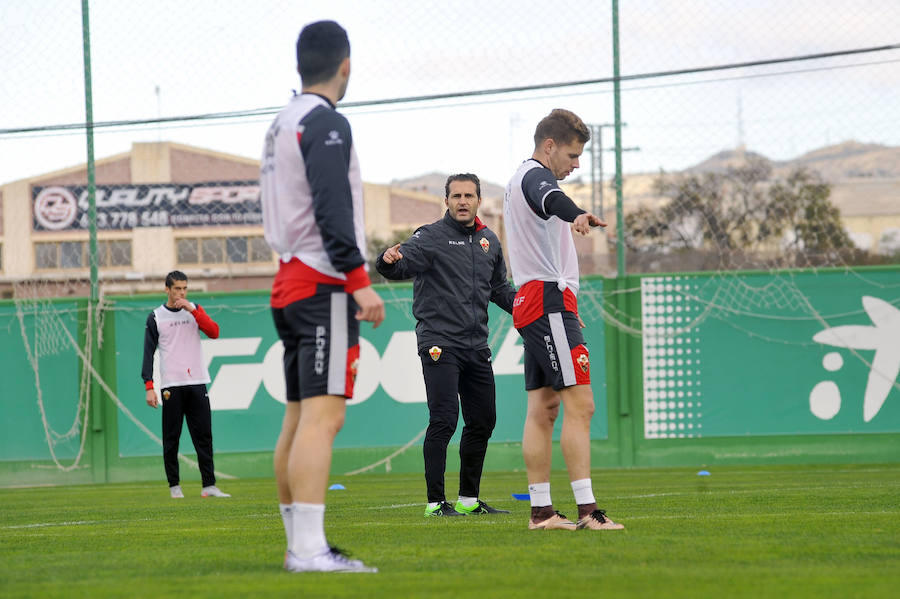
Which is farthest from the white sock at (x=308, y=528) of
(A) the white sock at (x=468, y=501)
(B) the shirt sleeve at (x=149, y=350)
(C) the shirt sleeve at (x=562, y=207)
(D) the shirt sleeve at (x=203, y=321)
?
(B) the shirt sleeve at (x=149, y=350)

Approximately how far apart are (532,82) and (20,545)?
845 cm

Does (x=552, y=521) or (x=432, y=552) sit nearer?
(x=432, y=552)

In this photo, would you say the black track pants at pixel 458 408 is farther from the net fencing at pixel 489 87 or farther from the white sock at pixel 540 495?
the net fencing at pixel 489 87

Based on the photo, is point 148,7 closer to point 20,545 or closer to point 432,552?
point 20,545

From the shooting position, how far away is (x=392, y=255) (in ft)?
23.8

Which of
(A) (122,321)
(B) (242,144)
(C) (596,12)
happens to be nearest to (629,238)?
(C) (596,12)

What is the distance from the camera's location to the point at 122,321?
43.6 feet

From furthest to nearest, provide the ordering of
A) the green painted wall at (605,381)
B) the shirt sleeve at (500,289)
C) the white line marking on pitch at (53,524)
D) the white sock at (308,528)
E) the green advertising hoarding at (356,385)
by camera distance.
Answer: the green advertising hoarding at (356,385) < the green painted wall at (605,381) < the shirt sleeve at (500,289) < the white line marking on pitch at (53,524) < the white sock at (308,528)

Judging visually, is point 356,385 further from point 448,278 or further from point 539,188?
point 539,188

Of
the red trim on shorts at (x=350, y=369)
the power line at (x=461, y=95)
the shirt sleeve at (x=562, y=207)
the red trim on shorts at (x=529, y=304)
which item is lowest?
the red trim on shorts at (x=350, y=369)

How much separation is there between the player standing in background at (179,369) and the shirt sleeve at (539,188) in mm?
5580

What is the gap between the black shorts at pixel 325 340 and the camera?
4250 mm

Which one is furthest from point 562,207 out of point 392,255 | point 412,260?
point 412,260

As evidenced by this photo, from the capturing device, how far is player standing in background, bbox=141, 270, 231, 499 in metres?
10.5
